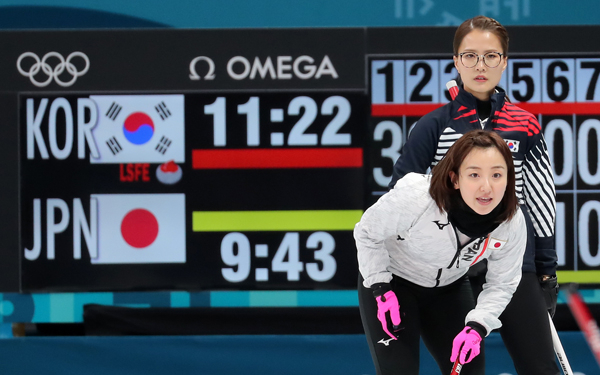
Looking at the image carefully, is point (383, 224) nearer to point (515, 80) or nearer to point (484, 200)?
point (484, 200)

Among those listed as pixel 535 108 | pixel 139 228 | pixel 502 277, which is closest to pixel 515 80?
pixel 535 108

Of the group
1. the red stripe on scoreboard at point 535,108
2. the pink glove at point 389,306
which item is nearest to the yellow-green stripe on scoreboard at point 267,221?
the red stripe on scoreboard at point 535,108

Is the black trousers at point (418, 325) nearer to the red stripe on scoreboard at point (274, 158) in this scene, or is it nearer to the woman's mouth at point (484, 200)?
the woman's mouth at point (484, 200)

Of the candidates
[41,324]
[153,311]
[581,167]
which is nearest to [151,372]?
[153,311]

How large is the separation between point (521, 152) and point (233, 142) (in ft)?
6.59

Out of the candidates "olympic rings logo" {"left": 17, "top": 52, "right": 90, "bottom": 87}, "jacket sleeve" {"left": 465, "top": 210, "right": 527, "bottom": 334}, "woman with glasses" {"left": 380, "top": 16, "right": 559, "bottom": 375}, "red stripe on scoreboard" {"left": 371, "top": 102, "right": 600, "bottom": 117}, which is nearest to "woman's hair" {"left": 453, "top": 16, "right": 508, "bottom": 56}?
"woman with glasses" {"left": 380, "top": 16, "right": 559, "bottom": 375}

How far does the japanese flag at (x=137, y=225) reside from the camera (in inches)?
→ 157

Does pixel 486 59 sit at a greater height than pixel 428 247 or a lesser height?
greater

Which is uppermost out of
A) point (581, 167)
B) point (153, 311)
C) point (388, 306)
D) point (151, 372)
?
point (581, 167)

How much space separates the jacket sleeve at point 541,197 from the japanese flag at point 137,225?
218 cm

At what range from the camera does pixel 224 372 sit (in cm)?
394

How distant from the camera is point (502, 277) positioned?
7.18 feet

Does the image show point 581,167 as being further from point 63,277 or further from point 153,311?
point 63,277

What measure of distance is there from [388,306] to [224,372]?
2.05 m
